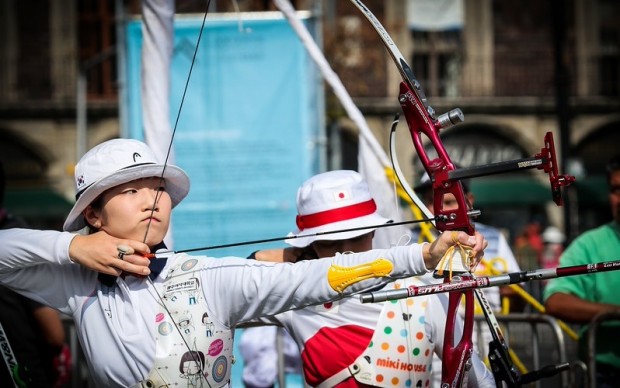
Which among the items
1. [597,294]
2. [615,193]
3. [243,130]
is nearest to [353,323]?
[597,294]

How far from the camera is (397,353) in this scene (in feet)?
12.5

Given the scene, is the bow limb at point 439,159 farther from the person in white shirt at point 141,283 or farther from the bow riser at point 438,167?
the person in white shirt at point 141,283

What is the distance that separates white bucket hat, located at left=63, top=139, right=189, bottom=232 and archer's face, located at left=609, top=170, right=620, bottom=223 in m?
2.57

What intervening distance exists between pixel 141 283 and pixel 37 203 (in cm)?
2175

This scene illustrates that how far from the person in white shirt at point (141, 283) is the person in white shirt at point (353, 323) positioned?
73 centimetres

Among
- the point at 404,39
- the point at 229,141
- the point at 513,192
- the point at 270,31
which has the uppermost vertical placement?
the point at 404,39

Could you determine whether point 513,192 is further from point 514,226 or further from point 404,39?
point 404,39

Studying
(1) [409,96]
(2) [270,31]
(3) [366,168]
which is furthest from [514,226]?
(1) [409,96]

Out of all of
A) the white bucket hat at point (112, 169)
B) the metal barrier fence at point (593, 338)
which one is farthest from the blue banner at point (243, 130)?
the white bucket hat at point (112, 169)

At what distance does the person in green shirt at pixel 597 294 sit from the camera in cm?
495

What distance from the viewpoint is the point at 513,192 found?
26.0 meters

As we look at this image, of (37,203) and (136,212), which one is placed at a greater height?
(37,203)

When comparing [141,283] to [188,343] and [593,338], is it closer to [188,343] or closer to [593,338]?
[188,343]

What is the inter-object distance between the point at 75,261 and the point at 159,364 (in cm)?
40
